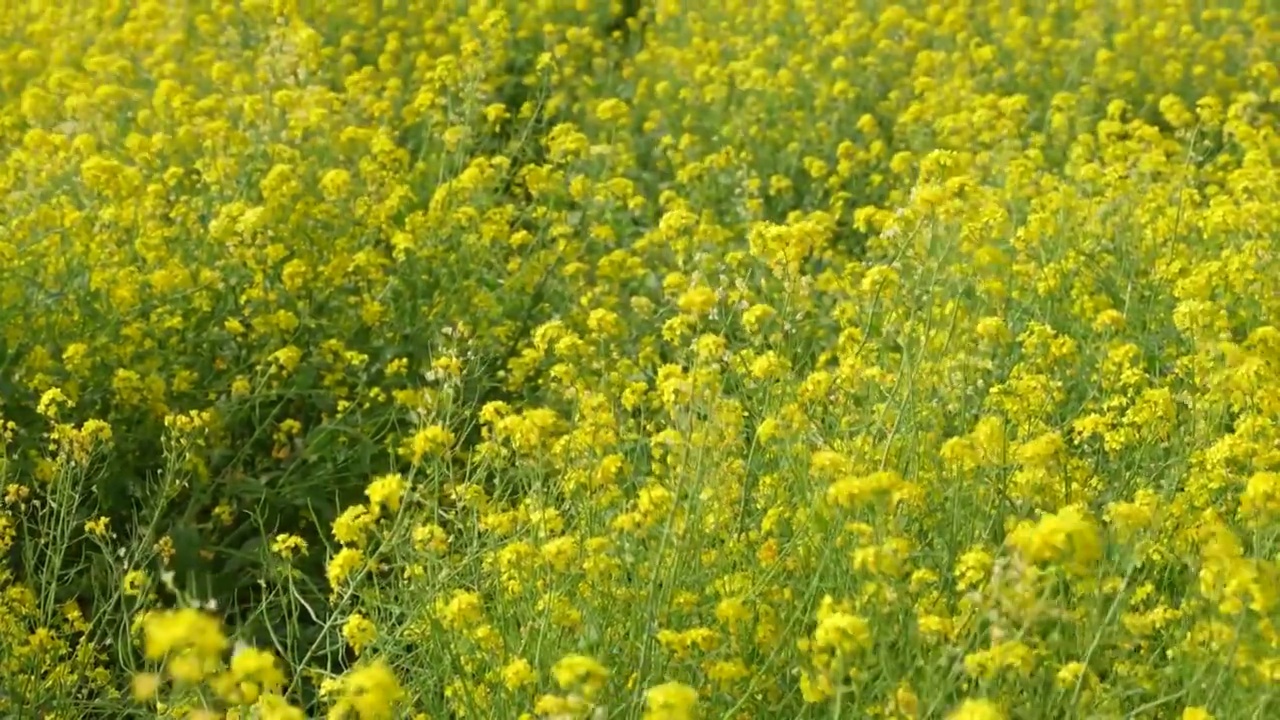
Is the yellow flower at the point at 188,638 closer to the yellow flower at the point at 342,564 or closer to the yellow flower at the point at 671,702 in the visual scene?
the yellow flower at the point at 671,702

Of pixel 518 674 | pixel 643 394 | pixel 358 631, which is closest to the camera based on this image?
pixel 518 674

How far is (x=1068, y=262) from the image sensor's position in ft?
15.7

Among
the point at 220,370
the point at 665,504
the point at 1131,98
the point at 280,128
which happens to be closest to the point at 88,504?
the point at 220,370

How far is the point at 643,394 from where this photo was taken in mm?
4074

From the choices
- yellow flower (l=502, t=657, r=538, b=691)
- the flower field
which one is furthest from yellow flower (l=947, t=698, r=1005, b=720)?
yellow flower (l=502, t=657, r=538, b=691)

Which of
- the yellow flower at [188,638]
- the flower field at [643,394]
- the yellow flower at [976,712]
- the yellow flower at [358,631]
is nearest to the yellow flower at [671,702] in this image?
the flower field at [643,394]

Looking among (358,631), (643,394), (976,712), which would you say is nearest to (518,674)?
(358,631)

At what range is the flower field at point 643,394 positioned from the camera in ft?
8.75

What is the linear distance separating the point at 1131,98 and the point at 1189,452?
4845 mm

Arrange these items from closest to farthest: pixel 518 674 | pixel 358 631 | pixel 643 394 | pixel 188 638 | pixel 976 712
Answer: pixel 188 638, pixel 976 712, pixel 518 674, pixel 358 631, pixel 643 394

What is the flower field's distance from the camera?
2.67m

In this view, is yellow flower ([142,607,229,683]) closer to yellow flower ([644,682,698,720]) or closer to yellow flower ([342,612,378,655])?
yellow flower ([644,682,698,720])

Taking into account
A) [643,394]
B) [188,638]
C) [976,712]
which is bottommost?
[643,394]

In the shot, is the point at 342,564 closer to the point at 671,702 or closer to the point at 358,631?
the point at 358,631
